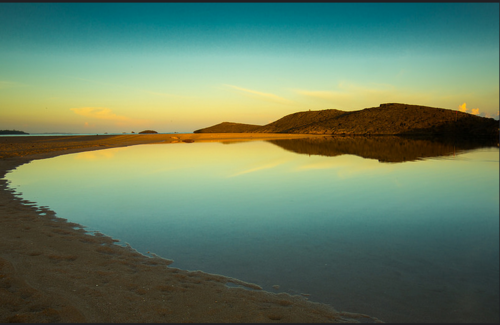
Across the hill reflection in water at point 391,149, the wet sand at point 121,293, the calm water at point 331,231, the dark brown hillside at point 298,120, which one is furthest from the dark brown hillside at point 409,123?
the wet sand at point 121,293

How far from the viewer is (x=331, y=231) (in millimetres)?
6797

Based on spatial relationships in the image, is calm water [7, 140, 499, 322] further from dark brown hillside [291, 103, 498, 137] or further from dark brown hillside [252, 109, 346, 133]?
dark brown hillside [252, 109, 346, 133]

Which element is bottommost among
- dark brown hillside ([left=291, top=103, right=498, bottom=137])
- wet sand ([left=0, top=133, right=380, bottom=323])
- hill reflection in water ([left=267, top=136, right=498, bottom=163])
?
wet sand ([left=0, top=133, right=380, bottom=323])

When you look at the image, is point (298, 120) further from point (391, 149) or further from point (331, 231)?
point (331, 231)

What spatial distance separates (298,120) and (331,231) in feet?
578

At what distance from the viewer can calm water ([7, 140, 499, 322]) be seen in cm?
422

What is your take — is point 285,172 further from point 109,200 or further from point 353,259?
point 353,259

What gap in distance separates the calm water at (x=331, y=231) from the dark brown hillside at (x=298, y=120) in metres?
151

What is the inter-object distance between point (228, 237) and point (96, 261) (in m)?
2.64

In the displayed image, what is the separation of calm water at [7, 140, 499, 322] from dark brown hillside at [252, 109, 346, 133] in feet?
495

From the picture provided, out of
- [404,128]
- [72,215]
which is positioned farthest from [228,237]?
[404,128]

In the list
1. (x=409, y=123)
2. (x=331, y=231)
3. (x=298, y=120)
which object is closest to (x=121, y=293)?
(x=331, y=231)

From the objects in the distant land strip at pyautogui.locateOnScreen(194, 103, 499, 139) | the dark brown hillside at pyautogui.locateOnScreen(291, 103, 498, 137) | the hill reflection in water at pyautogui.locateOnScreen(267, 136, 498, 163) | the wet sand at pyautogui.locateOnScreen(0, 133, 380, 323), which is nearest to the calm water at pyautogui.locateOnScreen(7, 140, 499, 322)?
the wet sand at pyautogui.locateOnScreen(0, 133, 380, 323)

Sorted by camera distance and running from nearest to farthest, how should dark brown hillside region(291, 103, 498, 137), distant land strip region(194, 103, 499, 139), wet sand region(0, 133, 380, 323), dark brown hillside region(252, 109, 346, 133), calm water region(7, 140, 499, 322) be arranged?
wet sand region(0, 133, 380, 323)
calm water region(7, 140, 499, 322)
distant land strip region(194, 103, 499, 139)
dark brown hillside region(291, 103, 498, 137)
dark brown hillside region(252, 109, 346, 133)
